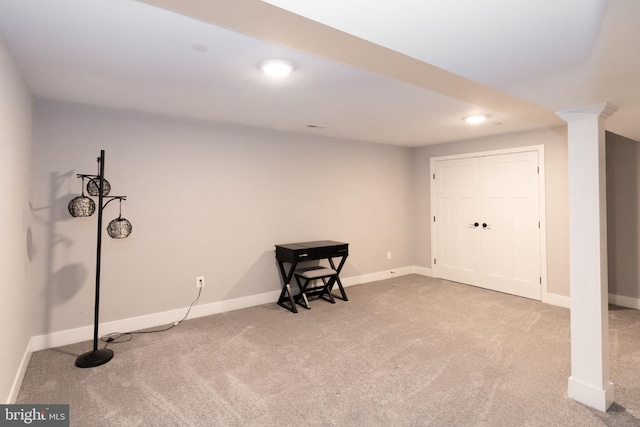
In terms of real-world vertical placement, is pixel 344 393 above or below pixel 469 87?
below

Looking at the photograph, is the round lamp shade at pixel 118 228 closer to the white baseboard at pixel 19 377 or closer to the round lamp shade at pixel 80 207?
the round lamp shade at pixel 80 207

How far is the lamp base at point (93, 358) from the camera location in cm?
277

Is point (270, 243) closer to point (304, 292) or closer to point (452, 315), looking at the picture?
point (304, 292)

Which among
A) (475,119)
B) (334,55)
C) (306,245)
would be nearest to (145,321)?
(306,245)

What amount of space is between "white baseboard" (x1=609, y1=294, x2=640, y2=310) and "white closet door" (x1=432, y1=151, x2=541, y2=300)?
2.52ft

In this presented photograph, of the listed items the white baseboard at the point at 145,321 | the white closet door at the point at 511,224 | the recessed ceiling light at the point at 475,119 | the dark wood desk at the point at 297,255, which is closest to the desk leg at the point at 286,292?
the dark wood desk at the point at 297,255

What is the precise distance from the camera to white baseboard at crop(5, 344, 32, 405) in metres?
2.19

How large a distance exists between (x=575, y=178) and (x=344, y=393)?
204cm

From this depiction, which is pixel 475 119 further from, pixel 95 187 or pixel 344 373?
pixel 95 187

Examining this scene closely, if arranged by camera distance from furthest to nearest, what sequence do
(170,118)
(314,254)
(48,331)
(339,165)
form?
(339,165), (314,254), (170,118), (48,331)

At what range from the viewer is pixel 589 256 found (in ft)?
7.19

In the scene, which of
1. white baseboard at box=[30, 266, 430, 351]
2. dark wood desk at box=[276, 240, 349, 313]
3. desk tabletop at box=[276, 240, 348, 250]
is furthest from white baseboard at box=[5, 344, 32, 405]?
desk tabletop at box=[276, 240, 348, 250]

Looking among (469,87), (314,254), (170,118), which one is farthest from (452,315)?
(170,118)

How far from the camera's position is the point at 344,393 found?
7.81ft
